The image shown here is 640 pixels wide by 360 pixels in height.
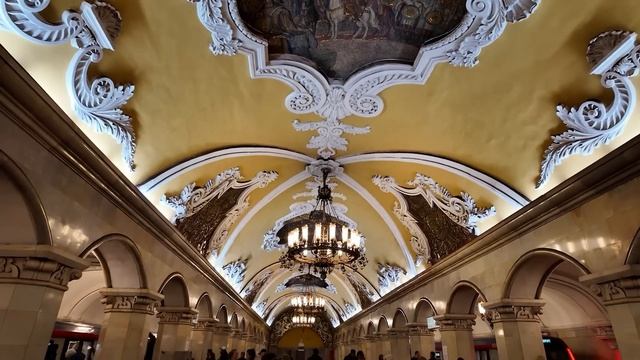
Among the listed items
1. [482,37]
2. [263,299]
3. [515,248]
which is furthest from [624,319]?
[263,299]

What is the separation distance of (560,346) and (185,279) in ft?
29.3

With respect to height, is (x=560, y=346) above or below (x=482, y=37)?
below

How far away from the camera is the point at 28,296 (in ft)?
10.7

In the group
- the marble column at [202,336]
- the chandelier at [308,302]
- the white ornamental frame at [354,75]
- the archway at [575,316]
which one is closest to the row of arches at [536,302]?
the archway at [575,316]

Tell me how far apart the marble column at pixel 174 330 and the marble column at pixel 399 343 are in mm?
6707

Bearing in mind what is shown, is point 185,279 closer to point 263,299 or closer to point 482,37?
point 482,37

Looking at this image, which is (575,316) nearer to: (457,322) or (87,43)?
(457,322)

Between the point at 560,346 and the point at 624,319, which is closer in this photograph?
the point at 624,319

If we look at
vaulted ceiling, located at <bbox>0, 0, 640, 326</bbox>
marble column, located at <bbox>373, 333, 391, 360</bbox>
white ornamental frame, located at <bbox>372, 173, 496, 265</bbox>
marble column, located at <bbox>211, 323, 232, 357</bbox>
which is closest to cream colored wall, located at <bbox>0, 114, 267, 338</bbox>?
vaulted ceiling, located at <bbox>0, 0, 640, 326</bbox>

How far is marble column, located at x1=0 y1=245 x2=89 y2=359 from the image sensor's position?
3121 mm

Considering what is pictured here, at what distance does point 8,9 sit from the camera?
2873mm

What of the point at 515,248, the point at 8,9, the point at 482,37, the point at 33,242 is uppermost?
the point at 482,37

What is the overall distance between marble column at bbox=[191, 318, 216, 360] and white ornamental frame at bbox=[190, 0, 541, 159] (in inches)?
233

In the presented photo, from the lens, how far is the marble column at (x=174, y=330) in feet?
23.4
